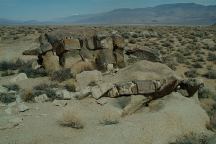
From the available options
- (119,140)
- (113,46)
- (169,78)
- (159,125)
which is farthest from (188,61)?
(119,140)

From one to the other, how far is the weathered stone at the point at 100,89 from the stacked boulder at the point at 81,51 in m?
3.99

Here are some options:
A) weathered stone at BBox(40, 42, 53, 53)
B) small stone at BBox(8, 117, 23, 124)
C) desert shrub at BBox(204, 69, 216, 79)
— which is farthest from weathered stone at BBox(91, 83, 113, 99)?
desert shrub at BBox(204, 69, 216, 79)

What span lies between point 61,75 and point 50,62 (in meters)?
2.36

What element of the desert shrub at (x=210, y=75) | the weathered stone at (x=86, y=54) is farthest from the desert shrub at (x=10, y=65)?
the desert shrub at (x=210, y=75)

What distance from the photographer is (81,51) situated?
18.8 metres

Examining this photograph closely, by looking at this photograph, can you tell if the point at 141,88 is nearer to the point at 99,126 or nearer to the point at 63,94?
the point at 63,94

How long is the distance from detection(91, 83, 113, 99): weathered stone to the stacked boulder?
13.1ft

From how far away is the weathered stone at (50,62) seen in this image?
62.0 ft

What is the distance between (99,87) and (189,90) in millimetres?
4050

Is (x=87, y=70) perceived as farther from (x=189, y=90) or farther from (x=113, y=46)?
(x=189, y=90)

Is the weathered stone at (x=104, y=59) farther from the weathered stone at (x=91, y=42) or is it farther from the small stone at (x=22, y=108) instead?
the small stone at (x=22, y=108)

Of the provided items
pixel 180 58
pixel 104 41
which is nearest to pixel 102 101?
pixel 104 41

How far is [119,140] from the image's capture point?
414 inches

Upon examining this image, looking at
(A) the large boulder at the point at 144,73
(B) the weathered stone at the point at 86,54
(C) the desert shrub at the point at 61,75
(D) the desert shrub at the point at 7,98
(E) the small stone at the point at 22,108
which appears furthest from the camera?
(B) the weathered stone at the point at 86,54
